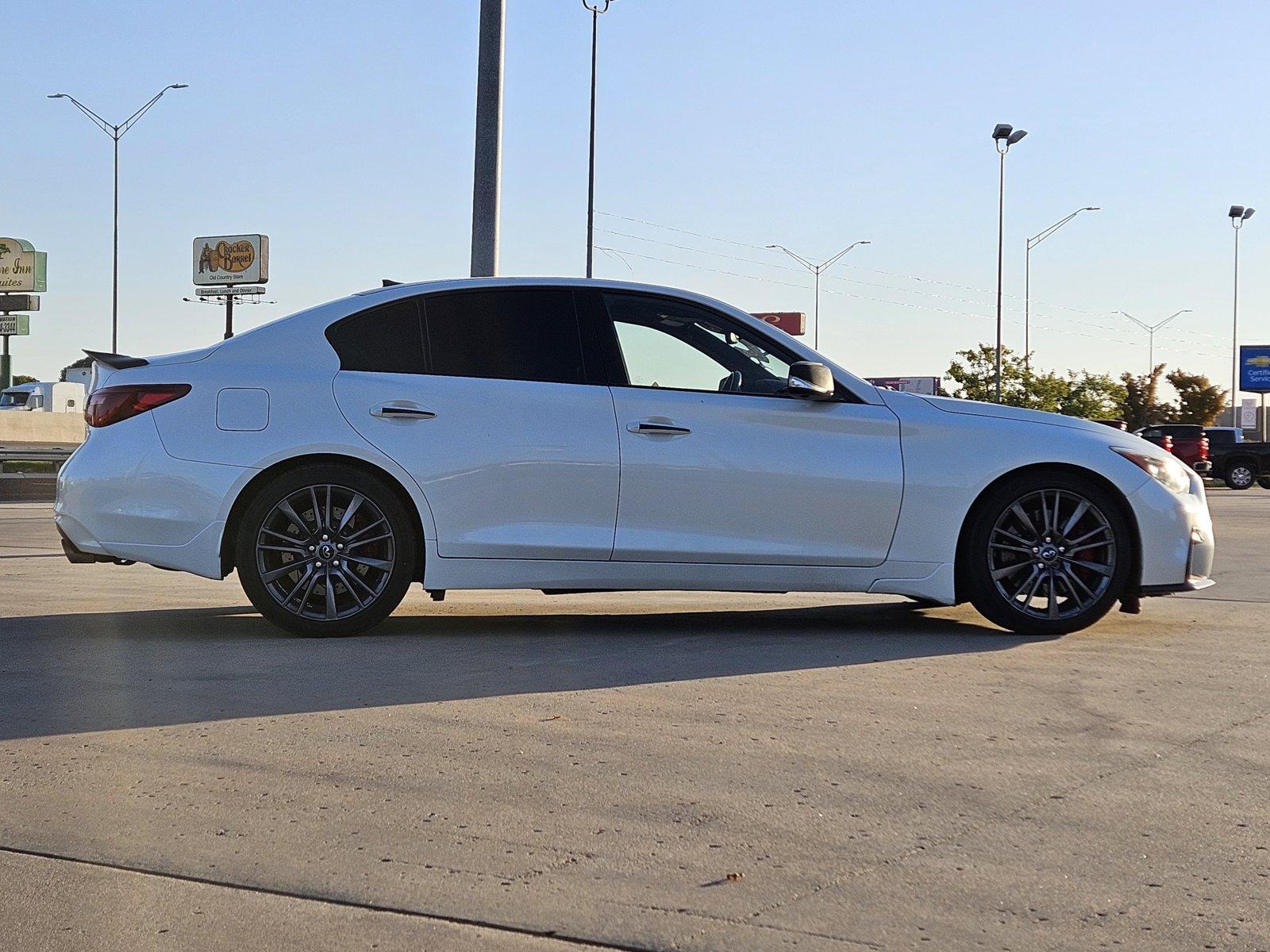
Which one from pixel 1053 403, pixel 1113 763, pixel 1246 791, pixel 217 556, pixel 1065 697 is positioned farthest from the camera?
pixel 1053 403

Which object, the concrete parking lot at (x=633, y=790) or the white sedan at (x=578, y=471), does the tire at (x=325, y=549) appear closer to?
the white sedan at (x=578, y=471)

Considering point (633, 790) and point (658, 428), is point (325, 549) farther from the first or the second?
point (633, 790)

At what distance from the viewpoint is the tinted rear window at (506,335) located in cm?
719

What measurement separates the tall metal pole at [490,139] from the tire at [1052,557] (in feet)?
23.2

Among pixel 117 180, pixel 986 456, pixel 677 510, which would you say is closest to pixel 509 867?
pixel 677 510

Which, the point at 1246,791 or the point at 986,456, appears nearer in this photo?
the point at 1246,791

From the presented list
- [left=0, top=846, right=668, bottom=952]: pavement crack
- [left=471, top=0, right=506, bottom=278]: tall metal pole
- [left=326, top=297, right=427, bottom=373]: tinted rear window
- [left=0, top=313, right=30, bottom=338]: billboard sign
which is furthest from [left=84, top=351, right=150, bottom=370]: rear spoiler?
[left=0, top=313, right=30, bottom=338]: billboard sign

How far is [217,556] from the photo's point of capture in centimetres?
696

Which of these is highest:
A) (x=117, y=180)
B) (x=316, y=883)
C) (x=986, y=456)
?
(x=117, y=180)

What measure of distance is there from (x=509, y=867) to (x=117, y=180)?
50783mm

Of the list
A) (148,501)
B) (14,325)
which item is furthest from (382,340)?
(14,325)

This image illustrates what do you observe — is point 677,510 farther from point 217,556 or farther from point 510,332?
point 217,556

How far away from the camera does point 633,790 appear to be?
4.31m

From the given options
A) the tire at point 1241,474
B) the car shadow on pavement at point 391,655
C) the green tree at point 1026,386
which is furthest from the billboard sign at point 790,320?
the car shadow on pavement at point 391,655
